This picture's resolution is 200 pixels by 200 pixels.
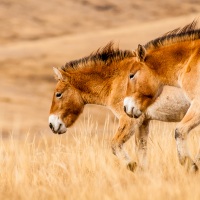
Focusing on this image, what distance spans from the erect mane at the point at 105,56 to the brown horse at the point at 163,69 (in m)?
0.79

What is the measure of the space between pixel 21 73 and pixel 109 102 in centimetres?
3091

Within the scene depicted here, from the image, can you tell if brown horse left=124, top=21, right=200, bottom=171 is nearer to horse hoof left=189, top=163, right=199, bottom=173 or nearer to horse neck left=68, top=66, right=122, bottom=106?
horse hoof left=189, top=163, right=199, bottom=173

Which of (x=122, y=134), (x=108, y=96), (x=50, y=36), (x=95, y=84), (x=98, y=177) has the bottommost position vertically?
(x=98, y=177)

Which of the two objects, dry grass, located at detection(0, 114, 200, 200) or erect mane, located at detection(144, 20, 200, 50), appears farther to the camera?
erect mane, located at detection(144, 20, 200, 50)

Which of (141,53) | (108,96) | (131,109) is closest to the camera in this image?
(131,109)

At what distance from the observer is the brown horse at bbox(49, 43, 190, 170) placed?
862 cm

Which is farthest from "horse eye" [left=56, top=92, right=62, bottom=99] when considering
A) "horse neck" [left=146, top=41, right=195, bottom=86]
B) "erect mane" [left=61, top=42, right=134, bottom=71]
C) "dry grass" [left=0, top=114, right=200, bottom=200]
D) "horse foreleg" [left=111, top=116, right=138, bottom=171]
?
"horse neck" [left=146, top=41, right=195, bottom=86]

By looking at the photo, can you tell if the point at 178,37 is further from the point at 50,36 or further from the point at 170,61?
the point at 50,36

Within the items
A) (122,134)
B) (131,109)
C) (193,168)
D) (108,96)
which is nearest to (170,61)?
(131,109)

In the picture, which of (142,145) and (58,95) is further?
(58,95)

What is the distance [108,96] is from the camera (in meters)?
9.58

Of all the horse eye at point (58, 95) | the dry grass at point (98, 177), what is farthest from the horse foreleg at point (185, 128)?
the horse eye at point (58, 95)

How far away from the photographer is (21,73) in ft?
132

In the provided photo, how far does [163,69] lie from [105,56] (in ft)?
4.99
